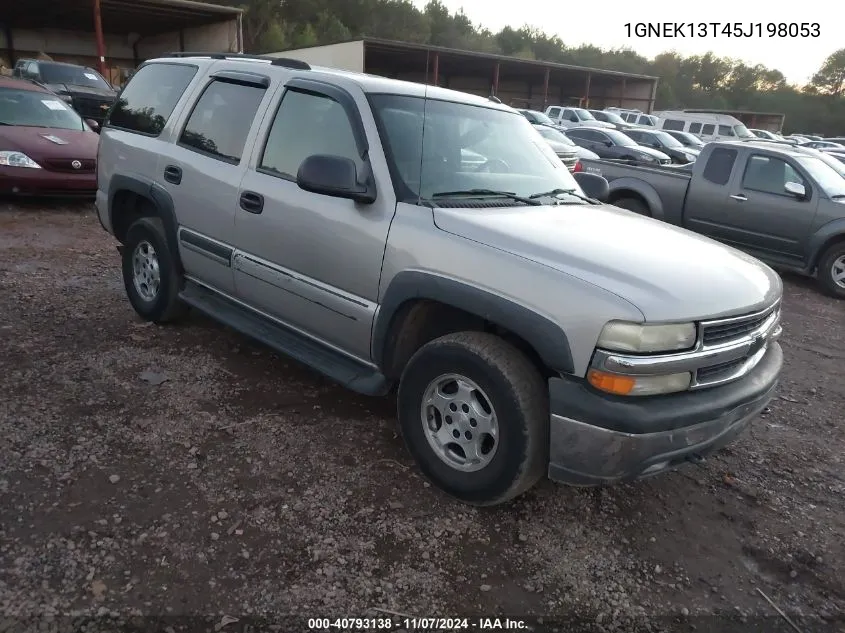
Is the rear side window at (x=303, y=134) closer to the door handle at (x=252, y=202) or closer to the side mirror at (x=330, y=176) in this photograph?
the door handle at (x=252, y=202)

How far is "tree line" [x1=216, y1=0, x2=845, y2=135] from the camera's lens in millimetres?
46281

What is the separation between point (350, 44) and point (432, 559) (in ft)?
88.6

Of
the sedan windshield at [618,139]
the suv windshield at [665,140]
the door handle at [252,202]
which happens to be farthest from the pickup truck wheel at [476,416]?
the suv windshield at [665,140]

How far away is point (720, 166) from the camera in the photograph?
8984mm

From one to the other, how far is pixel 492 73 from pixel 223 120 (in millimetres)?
40297

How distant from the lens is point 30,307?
514 cm

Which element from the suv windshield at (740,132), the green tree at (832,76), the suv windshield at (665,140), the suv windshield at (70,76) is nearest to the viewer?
the suv windshield at (70,76)

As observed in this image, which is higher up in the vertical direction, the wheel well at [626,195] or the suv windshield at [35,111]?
the suv windshield at [35,111]

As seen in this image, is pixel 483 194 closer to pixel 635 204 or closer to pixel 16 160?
pixel 635 204

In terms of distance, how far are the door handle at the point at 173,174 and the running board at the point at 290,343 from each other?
716mm

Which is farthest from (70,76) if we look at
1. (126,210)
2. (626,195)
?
(626,195)

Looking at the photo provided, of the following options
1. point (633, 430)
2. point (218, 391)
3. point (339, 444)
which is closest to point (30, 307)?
point (218, 391)

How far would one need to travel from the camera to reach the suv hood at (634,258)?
2596mm

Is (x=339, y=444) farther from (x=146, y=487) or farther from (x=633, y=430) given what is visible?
(x=633, y=430)
